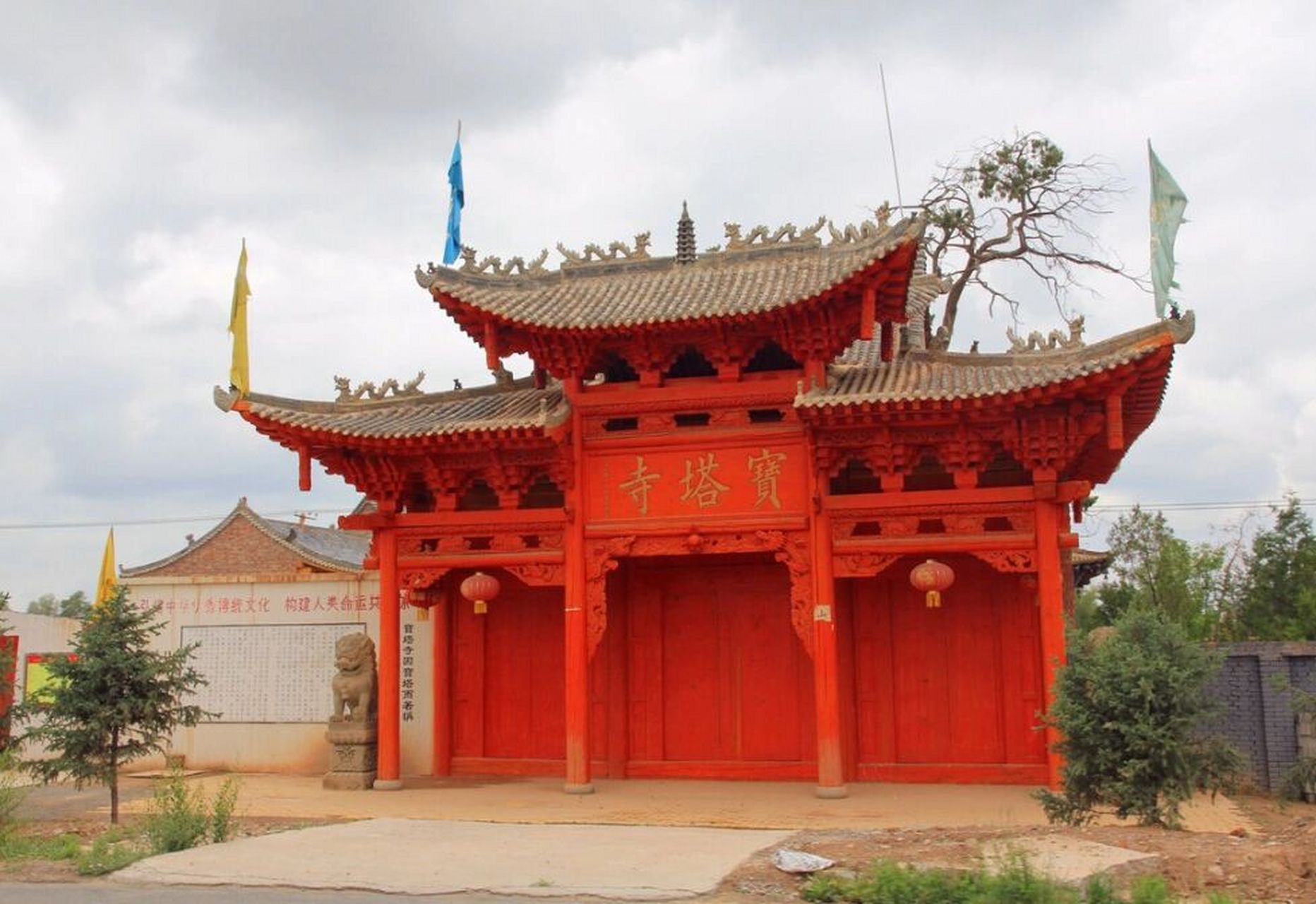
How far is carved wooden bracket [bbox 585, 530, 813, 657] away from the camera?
1218 centimetres

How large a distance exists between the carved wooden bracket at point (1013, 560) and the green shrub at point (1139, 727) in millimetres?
2899

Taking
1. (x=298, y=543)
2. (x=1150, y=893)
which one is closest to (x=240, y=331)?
(x=1150, y=893)

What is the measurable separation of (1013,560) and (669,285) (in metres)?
4.71

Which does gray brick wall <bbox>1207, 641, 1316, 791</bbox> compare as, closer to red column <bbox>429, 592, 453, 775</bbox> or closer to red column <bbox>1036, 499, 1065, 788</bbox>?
red column <bbox>1036, 499, 1065, 788</bbox>

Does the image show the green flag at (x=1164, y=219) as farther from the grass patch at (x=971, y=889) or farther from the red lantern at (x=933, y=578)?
the grass patch at (x=971, y=889)

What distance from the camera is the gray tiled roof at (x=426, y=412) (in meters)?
12.7

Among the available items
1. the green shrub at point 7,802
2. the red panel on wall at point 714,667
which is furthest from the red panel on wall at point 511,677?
the green shrub at point 7,802

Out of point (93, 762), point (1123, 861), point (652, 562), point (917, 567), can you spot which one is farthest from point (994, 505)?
point (93, 762)

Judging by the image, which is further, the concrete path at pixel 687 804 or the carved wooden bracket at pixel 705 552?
the carved wooden bracket at pixel 705 552

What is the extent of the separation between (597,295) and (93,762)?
6.69 m

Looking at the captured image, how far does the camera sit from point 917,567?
1222 cm

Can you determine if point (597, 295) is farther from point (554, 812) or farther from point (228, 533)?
point (228, 533)

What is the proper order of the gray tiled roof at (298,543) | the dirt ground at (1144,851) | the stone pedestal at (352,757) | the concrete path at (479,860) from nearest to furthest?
1. the dirt ground at (1144,851)
2. the concrete path at (479,860)
3. the stone pedestal at (352,757)
4. the gray tiled roof at (298,543)

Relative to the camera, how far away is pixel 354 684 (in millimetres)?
13664
